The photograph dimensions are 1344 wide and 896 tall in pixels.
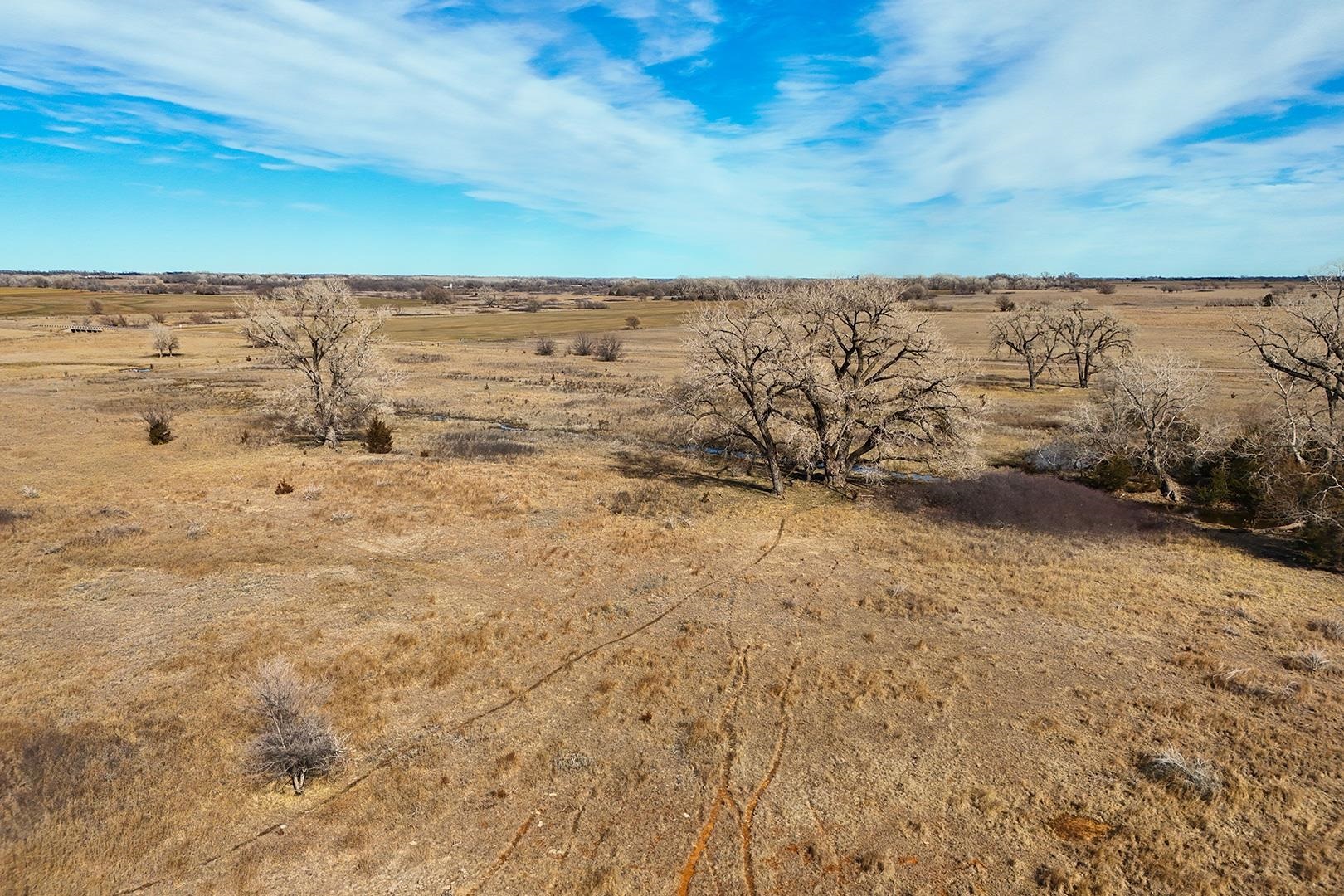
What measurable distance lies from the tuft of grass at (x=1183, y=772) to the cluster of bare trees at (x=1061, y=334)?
49.9 m

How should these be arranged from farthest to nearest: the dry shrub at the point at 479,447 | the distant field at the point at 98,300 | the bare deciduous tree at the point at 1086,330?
the distant field at the point at 98,300
the bare deciduous tree at the point at 1086,330
the dry shrub at the point at 479,447

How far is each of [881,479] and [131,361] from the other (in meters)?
75.5

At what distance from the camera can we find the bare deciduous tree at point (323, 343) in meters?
35.7

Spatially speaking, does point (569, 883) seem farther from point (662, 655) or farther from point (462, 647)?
point (462, 647)

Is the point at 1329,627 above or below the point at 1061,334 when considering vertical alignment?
below

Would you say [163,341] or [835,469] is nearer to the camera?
[835,469]

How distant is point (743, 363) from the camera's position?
2750cm

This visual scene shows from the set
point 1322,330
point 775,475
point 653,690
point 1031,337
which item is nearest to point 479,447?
point 775,475

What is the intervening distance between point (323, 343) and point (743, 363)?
24.7m

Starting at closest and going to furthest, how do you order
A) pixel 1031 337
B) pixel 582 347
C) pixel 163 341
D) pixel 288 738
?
pixel 288 738 < pixel 1031 337 < pixel 163 341 < pixel 582 347

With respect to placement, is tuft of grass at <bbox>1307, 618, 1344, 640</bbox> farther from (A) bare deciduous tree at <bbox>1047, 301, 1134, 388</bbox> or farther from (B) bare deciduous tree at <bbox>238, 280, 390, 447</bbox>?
(A) bare deciduous tree at <bbox>1047, 301, 1134, 388</bbox>

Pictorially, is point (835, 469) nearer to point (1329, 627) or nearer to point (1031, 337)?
point (1329, 627)

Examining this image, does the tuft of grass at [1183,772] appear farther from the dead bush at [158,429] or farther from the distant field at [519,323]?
the distant field at [519,323]

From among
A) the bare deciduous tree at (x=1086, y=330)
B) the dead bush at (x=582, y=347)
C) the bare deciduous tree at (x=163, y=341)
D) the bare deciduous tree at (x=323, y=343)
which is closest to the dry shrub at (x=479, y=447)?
the bare deciduous tree at (x=323, y=343)
